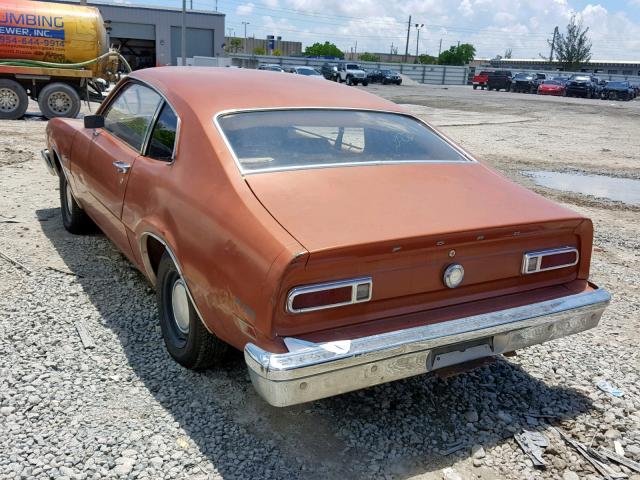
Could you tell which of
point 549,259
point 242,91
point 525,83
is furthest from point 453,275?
point 525,83

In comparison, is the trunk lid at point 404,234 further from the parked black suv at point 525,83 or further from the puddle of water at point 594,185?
the parked black suv at point 525,83

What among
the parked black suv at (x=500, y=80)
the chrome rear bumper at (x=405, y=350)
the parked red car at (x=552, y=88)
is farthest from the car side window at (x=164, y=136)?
the parked black suv at (x=500, y=80)

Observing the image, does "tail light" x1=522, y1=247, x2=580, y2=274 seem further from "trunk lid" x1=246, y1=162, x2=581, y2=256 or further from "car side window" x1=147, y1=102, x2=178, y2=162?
"car side window" x1=147, y1=102, x2=178, y2=162

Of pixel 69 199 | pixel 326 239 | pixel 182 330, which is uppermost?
pixel 326 239

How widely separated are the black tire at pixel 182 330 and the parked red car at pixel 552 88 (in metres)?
45.2

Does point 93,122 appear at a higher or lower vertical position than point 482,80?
lower

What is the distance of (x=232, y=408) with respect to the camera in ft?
9.74

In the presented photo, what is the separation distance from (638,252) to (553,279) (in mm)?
3327

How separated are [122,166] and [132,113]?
2.09 feet

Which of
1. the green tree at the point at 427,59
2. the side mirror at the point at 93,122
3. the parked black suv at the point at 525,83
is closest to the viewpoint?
the side mirror at the point at 93,122

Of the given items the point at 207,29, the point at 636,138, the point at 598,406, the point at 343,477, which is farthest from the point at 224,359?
the point at 207,29

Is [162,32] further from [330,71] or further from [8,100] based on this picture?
[8,100]

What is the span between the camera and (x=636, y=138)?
1672 cm

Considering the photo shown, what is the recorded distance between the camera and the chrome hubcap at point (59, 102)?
541 inches
